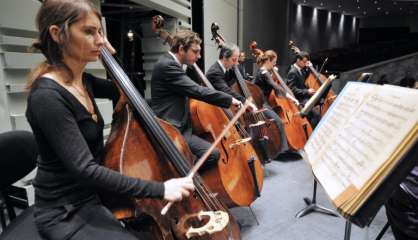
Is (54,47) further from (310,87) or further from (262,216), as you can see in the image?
(310,87)

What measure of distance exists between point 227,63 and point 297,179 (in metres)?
1.52

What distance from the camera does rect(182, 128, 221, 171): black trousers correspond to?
2.05m

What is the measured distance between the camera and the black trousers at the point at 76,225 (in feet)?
3.48

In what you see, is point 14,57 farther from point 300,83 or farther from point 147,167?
point 300,83

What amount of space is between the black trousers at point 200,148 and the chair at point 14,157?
103cm

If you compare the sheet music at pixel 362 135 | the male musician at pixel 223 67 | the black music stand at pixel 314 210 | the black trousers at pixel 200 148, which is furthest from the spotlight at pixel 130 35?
the sheet music at pixel 362 135

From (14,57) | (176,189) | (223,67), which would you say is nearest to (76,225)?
(176,189)

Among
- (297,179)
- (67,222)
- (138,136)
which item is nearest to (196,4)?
(297,179)

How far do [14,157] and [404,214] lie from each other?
1823mm

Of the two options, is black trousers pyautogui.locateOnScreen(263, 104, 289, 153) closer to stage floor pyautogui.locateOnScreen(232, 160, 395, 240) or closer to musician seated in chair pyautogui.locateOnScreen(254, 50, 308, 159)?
musician seated in chair pyautogui.locateOnScreen(254, 50, 308, 159)

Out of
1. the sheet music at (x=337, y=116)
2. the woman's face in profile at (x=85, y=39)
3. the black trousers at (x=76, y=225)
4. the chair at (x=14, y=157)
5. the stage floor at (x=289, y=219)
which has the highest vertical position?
the woman's face in profile at (x=85, y=39)

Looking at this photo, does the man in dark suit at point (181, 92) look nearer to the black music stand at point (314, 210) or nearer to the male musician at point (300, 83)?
the black music stand at point (314, 210)

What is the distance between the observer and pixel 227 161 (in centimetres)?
213

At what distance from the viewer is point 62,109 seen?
1.00m
